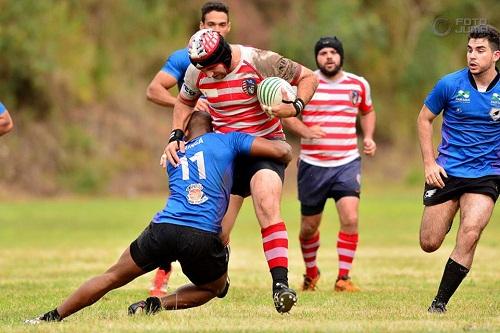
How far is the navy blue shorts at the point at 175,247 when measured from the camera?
8.16 m

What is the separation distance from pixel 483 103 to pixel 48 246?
483 inches

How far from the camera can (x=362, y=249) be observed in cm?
1962

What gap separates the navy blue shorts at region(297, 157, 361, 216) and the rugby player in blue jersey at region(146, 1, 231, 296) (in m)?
2.18

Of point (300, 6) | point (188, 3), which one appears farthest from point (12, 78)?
point (300, 6)

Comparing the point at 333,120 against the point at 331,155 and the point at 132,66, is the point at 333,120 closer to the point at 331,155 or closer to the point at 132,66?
the point at 331,155

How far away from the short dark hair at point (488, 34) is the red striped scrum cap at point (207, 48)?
86.5 inches

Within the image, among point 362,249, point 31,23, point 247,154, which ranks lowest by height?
point 362,249

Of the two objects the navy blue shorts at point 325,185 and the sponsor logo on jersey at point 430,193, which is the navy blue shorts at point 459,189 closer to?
the sponsor logo on jersey at point 430,193

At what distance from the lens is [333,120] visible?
42.4 ft

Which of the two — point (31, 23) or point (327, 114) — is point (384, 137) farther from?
point (327, 114)

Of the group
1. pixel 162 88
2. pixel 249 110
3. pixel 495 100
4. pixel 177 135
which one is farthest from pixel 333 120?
pixel 177 135

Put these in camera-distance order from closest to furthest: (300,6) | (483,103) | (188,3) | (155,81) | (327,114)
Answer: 1. (483,103)
2. (155,81)
3. (327,114)
4. (188,3)
5. (300,6)

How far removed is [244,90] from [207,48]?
1.97 feet

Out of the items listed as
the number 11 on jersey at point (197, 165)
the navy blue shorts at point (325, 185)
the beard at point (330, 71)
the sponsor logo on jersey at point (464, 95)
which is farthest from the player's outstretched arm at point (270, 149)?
the beard at point (330, 71)
